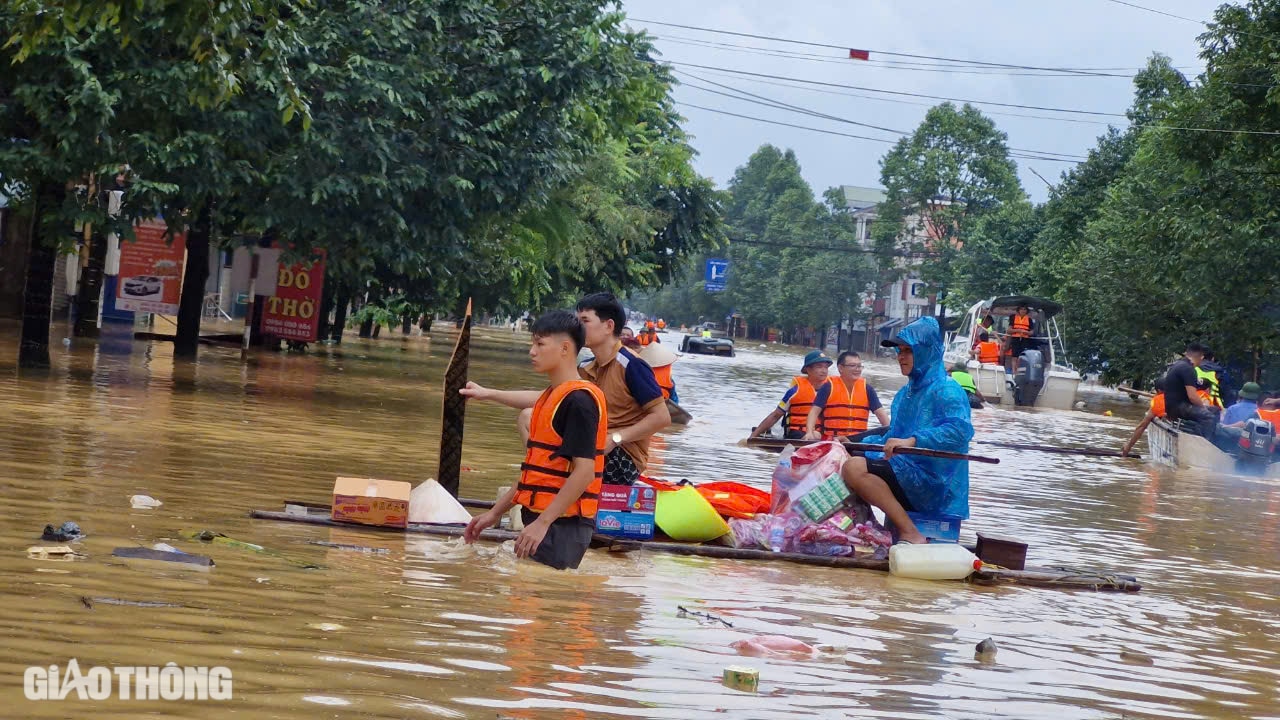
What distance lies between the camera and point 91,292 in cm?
2942

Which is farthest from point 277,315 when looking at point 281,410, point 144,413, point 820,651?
point 820,651

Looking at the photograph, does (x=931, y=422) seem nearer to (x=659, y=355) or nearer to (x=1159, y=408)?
(x=659, y=355)

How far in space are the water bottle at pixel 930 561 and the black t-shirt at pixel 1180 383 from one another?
48.2 feet

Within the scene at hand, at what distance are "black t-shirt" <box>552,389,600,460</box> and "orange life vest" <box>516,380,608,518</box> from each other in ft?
0.28

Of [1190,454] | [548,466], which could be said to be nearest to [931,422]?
[548,466]

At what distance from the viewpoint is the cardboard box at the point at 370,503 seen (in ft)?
31.2

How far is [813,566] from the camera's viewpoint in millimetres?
10102

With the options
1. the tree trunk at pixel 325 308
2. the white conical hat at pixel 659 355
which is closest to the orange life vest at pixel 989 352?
the tree trunk at pixel 325 308

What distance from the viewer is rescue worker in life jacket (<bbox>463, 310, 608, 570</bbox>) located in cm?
706

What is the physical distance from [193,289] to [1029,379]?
22955 millimetres

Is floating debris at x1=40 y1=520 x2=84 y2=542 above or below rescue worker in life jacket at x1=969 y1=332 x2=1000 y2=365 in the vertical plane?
below

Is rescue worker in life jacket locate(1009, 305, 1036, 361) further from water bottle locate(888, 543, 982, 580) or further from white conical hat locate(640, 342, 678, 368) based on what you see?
water bottle locate(888, 543, 982, 580)

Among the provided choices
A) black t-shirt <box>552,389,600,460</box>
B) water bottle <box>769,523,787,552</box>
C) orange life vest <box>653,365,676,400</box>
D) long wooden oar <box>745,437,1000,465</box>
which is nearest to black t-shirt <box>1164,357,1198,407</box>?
orange life vest <box>653,365,676,400</box>
